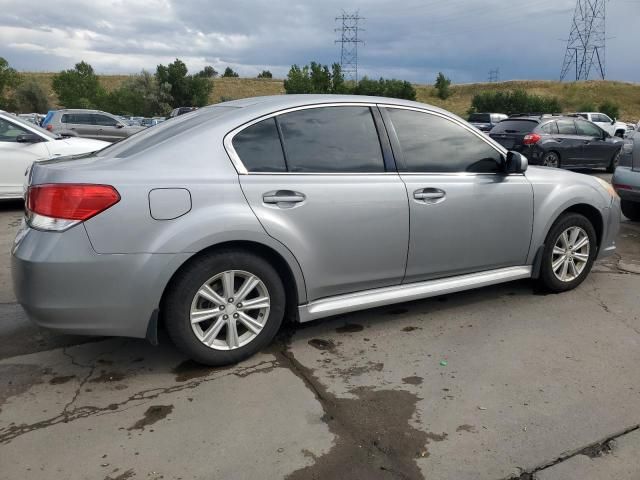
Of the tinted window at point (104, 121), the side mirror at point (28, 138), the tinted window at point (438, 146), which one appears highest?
the tinted window at point (438, 146)

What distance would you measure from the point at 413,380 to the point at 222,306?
1216 mm

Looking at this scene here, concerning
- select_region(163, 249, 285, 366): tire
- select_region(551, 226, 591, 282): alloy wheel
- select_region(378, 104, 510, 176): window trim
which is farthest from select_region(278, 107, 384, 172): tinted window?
select_region(551, 226, 591, 282): alloy wheel

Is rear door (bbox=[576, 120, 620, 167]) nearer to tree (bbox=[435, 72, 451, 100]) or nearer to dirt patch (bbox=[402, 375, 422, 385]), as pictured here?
dirt patch (bbox=[402, 375, 422, 385])

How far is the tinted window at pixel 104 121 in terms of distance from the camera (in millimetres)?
19219

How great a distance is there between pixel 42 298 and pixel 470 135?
10.3 ft

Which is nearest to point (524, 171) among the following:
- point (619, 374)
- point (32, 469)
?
point (619, 374)

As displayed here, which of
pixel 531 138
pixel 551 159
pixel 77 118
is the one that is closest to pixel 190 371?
pixel 531 138

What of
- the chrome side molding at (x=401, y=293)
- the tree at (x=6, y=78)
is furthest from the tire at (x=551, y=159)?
the tree at (x=6, y=78)

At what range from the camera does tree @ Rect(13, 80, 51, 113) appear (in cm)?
6406

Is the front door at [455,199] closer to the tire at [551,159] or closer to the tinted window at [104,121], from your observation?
the tire at [551,159]

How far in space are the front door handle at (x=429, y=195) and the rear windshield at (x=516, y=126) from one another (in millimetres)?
11181

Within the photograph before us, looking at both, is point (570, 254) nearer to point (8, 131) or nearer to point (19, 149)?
point (19, 149)

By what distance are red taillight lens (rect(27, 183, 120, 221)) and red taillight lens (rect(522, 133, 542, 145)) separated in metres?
12.6

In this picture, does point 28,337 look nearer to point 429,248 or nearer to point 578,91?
point 429,248
